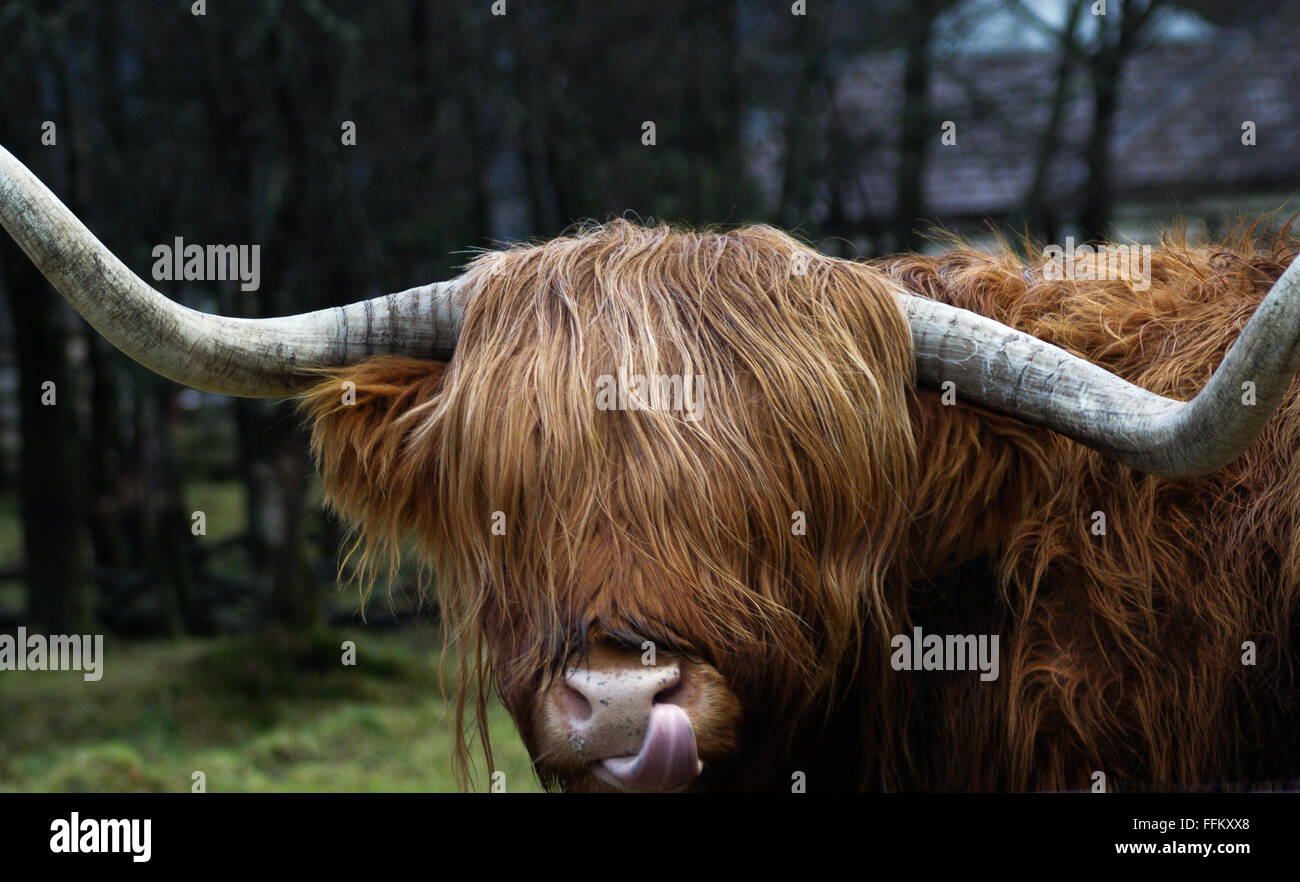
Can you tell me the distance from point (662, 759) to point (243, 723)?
584 centimetres

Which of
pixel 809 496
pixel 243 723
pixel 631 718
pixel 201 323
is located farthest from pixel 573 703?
pixel 243 723

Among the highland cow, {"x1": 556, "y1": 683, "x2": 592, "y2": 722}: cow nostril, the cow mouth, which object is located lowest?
the cow mouth

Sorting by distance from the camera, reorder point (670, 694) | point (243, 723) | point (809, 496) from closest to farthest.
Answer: point (670, 694) < point (809, 496) < point (243, 723)

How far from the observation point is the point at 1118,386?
2311mm

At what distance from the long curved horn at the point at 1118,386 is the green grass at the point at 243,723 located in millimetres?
3226

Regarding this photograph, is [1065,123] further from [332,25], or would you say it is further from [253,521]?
[253,521]

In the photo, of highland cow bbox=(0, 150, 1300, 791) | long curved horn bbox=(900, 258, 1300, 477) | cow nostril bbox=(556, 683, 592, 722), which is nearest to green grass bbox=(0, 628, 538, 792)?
highland cow bbox=(0, 150, 1300, 791)

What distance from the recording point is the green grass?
5.95m

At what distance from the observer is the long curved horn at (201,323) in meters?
2.28

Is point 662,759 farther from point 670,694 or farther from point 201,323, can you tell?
point 201,323

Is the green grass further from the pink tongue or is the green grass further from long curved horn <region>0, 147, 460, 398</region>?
the pink tongue

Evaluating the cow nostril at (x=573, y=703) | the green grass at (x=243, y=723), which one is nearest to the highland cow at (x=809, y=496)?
the cow nostril at (x=573, y=703)

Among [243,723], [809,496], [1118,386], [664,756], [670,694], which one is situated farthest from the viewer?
[243,723]
